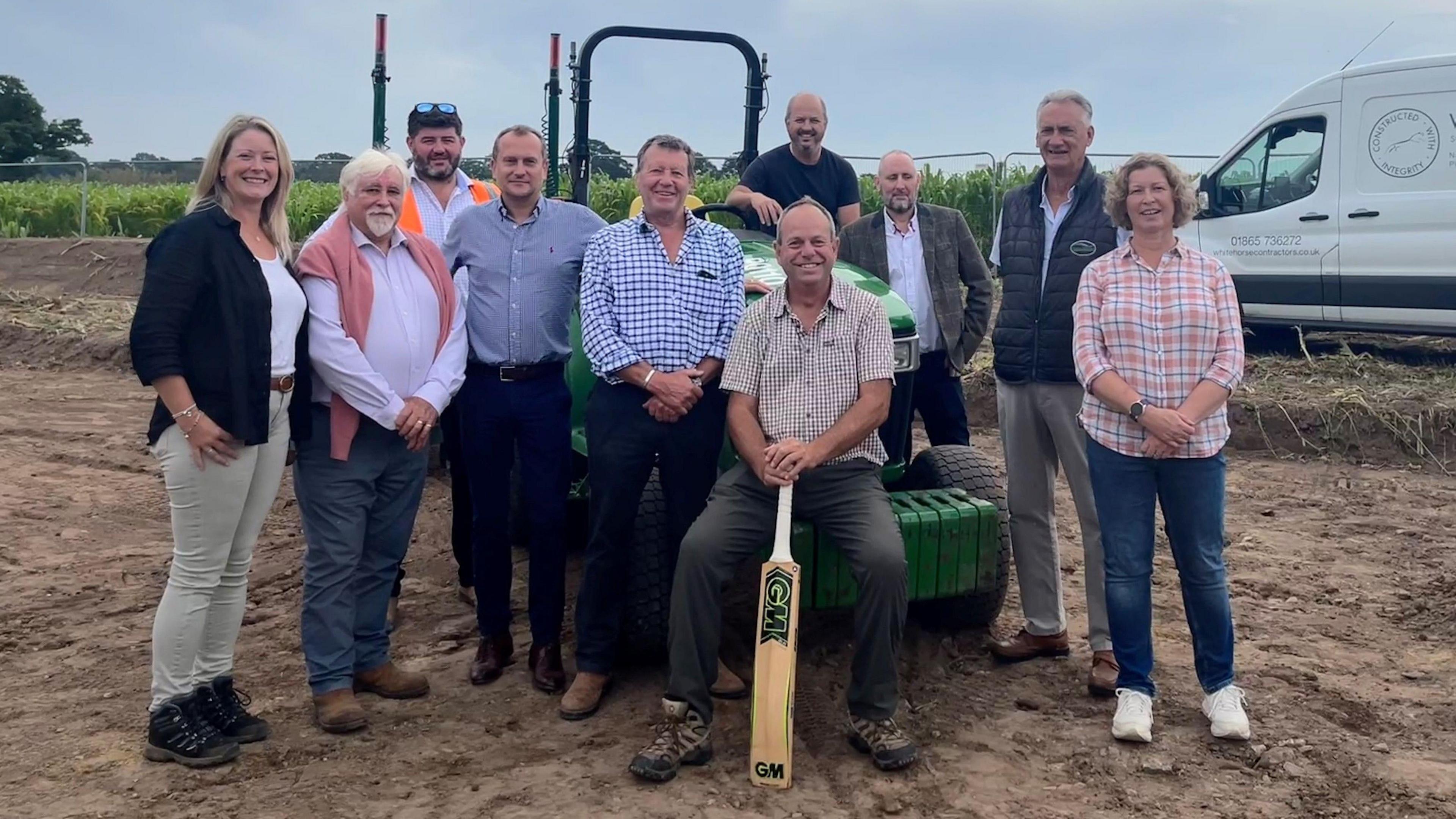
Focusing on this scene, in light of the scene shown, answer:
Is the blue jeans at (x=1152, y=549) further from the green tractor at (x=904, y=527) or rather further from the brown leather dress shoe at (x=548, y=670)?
the brown leather dress shoe at (x=548, y=670)

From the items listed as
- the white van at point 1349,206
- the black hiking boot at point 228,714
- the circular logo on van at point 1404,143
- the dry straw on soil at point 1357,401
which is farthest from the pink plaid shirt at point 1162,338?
the circular logo on van at point 1404,143

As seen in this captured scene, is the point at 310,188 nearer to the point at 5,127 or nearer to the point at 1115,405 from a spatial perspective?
the point at 1115,405

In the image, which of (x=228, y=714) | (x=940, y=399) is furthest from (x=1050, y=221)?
(x=228, y=714)

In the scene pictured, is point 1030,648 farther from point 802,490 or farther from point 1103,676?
point 802,490

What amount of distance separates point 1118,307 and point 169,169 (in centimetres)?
2038

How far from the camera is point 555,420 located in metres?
4.31

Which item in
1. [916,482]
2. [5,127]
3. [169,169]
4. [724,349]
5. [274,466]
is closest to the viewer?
[274,466]

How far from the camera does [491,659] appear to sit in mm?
4559

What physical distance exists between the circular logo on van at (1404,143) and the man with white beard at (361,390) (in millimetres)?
7618

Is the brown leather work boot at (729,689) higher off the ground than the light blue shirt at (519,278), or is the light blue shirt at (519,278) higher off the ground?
the light blue shirt at (519,278)

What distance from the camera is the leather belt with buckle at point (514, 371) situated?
427 centimetres

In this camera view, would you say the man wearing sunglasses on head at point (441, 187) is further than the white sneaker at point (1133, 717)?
Yes

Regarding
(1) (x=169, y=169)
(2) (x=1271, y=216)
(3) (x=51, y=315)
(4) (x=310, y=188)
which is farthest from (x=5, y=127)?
(2) (x=1271, y=216)

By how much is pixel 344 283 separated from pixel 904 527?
6.64ft
